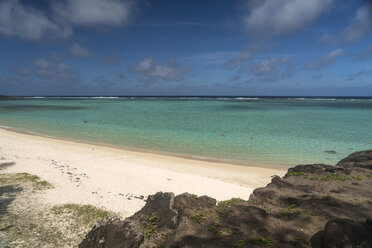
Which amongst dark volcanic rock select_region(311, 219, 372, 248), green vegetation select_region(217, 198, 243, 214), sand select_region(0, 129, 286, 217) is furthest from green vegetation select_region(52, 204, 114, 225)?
dark volcanic rock select_region(311, 219, 372, 248)

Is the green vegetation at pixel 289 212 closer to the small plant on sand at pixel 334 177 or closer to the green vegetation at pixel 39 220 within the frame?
the small plant on sand at pixel 334 177

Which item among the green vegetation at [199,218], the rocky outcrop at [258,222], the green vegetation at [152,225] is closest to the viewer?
the rocky outcrop at [258,222]

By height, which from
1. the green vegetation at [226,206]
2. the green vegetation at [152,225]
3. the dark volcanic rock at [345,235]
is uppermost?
the dark volcanic rock at [345,235]

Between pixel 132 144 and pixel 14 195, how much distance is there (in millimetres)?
14097

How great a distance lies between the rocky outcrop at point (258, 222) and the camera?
12.8 ft

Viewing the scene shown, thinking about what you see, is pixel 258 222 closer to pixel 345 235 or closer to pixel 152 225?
pixel 345 235

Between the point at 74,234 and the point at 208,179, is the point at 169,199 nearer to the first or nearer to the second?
the point at 74,234

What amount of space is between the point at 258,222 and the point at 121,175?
9.86m

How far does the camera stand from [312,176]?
282 inches

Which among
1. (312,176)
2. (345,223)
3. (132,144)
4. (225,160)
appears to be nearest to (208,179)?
(225,160)

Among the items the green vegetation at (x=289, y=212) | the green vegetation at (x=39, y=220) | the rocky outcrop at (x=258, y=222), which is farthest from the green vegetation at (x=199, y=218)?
the green vegetation at (x=39, y=220)

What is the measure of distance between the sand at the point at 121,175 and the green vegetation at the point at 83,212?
1.41 feet

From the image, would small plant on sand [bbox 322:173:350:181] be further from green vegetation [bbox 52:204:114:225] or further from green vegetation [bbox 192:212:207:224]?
green vegetation [bbox 52:204:114:225]

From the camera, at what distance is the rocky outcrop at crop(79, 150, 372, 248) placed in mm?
3895
